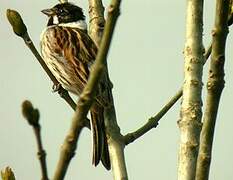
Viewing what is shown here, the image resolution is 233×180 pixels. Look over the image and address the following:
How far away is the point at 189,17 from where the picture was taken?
387 centimetres

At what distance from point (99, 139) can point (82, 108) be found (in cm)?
397

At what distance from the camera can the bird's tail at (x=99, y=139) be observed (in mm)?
5891

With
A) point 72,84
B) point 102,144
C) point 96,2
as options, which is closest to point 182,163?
point 96,2

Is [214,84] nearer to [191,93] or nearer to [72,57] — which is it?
[191,93]

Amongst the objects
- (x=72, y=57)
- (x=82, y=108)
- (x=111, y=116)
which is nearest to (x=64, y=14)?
(x=72, y=57)

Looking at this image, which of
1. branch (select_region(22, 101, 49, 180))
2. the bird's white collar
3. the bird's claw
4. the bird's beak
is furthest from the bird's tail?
branch (select_region(22, 101, 49, 180))

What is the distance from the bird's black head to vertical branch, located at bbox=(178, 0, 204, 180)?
17.8 ft

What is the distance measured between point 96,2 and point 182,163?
6.51 ft

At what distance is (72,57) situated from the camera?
25.7ft

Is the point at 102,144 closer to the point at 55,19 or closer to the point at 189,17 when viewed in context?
the point at 189,17

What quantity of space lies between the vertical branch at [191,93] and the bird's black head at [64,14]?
5.43 m

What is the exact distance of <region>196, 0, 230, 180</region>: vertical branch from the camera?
8.87ft

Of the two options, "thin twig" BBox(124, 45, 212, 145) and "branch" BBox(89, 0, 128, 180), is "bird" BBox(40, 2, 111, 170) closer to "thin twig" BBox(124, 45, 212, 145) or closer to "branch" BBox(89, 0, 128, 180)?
"branch" BBox(89, 0, 128, 180)

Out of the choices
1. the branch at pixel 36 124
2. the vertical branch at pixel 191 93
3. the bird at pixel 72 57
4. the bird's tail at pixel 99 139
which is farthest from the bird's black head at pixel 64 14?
the branch at pixel 36 124
